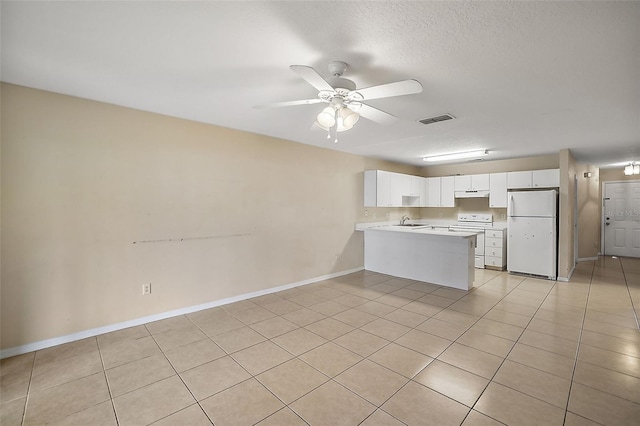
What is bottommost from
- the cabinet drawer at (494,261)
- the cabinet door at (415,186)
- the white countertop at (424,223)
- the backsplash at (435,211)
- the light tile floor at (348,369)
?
the light tile floor at (348,369)

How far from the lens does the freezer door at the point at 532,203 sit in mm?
4859

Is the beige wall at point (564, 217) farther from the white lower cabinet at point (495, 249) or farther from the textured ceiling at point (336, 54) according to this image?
the textured ceiling at point (336, 54)

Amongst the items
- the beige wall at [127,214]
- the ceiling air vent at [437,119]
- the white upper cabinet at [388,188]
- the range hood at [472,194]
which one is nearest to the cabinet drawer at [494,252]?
the range hood at [472,194]

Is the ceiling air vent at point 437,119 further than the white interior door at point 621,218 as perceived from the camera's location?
No

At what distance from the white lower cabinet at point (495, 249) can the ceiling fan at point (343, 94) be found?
456 centimetres

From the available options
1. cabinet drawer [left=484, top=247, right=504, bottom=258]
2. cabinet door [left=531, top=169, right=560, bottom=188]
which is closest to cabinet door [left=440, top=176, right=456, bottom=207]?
cabinet drawer [left=484, top=247, right=504, bottom=258]

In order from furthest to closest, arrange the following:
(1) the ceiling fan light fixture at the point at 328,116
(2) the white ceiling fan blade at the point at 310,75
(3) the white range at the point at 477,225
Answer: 1. (3) the white range at the point at 477,225
2. (1) the ceiling fan light fixture at the point at 328,116
3. (2) the white ceiling fan blade at the point at 310,75

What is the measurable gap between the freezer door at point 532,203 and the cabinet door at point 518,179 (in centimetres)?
43

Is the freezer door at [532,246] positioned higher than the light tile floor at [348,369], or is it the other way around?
the freezer door at [532,246]

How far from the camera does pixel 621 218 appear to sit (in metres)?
7.06

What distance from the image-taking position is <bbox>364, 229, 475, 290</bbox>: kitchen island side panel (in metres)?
4.38

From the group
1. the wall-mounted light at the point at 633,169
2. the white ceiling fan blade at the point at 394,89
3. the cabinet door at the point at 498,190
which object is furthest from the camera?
the wall-mounted light at the point at 633,169

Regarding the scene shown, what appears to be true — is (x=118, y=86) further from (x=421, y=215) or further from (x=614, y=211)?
(x=614, y=211)

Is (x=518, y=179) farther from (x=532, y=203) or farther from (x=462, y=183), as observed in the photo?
(x=462, y=183)
